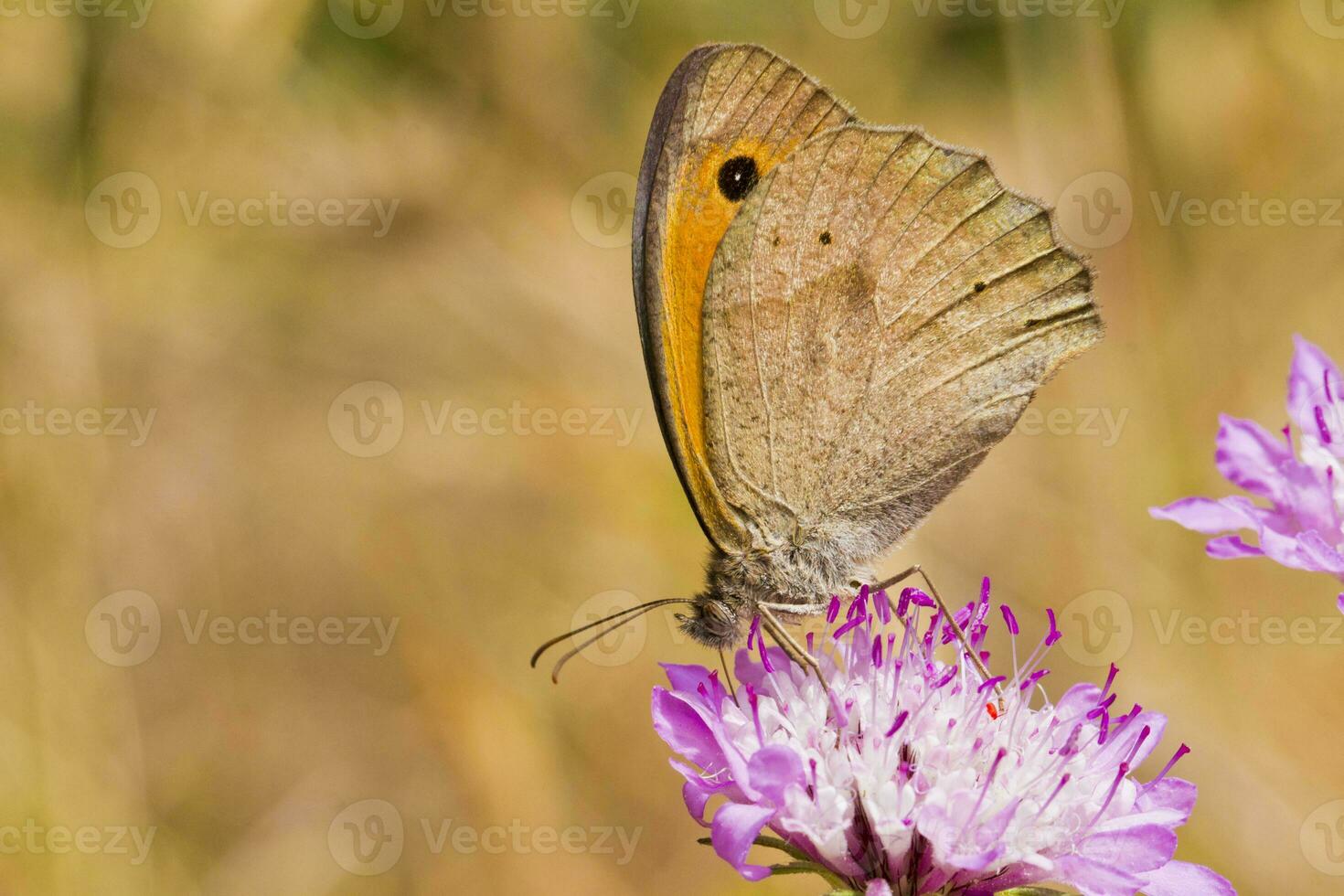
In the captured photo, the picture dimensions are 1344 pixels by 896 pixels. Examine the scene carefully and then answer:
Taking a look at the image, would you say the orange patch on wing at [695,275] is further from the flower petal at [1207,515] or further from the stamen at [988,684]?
the flower petal at [1207,515]

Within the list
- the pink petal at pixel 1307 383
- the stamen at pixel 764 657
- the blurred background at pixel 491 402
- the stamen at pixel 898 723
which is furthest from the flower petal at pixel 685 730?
the blurred background at pixel 491 402

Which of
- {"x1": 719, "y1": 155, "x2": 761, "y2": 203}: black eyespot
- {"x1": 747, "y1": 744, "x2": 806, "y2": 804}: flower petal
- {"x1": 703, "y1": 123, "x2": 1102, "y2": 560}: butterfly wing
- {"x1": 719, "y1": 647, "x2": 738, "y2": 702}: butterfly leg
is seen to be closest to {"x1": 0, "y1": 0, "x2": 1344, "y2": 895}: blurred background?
{"x1": 719, "y1": 647, "x2": 738, "y2": 702}: butterfly leg

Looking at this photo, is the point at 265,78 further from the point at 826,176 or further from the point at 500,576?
the point at 826,176

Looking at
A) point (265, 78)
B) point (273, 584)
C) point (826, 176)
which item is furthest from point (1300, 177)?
point (273, 584)

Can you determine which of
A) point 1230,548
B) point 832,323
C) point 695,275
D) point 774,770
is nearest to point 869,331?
point 832,323

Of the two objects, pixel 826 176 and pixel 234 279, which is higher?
pixel 234 279

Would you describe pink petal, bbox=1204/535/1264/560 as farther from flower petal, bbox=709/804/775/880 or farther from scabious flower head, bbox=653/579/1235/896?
flower petal, bbox=709/804/775/880

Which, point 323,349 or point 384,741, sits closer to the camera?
point 384,741

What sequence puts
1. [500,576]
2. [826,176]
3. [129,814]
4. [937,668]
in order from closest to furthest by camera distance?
[937,668]
[826,176]
[129,814]
[500,576]
